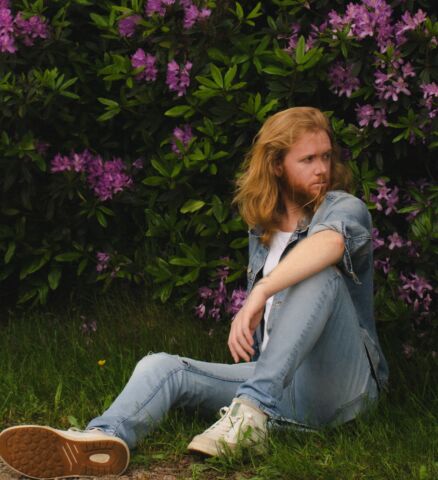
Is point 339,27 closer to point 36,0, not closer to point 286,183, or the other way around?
point 286,183

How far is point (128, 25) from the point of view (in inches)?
173

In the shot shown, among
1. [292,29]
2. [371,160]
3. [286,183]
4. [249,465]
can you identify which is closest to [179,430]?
[249,465]

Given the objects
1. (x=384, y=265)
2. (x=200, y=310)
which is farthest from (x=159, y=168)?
(x=384, y=265)

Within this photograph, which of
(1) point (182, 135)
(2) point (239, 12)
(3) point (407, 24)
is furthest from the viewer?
(1) point (182, 135)

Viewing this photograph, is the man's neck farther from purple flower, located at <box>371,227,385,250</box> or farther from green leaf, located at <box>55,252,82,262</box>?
green leaf, located at <box>55,252,82,262</box>

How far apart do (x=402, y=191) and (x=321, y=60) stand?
2.13ft

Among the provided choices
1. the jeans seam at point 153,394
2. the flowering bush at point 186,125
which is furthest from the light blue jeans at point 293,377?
the flowering bush at point 186,125

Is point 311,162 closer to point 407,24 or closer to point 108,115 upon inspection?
point 407,24

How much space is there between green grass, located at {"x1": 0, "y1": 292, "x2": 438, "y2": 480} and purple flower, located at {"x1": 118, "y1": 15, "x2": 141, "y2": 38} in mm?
1235

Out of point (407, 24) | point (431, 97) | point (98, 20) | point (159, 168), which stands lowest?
point (159, 168)

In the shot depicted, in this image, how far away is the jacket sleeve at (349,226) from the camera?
127 inches

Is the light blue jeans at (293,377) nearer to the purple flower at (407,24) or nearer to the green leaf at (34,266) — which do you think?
the purple flower at (407,24)

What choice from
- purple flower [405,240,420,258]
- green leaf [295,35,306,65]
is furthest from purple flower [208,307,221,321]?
green leaf [295,35,306,65]

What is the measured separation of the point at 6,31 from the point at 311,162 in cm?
169
